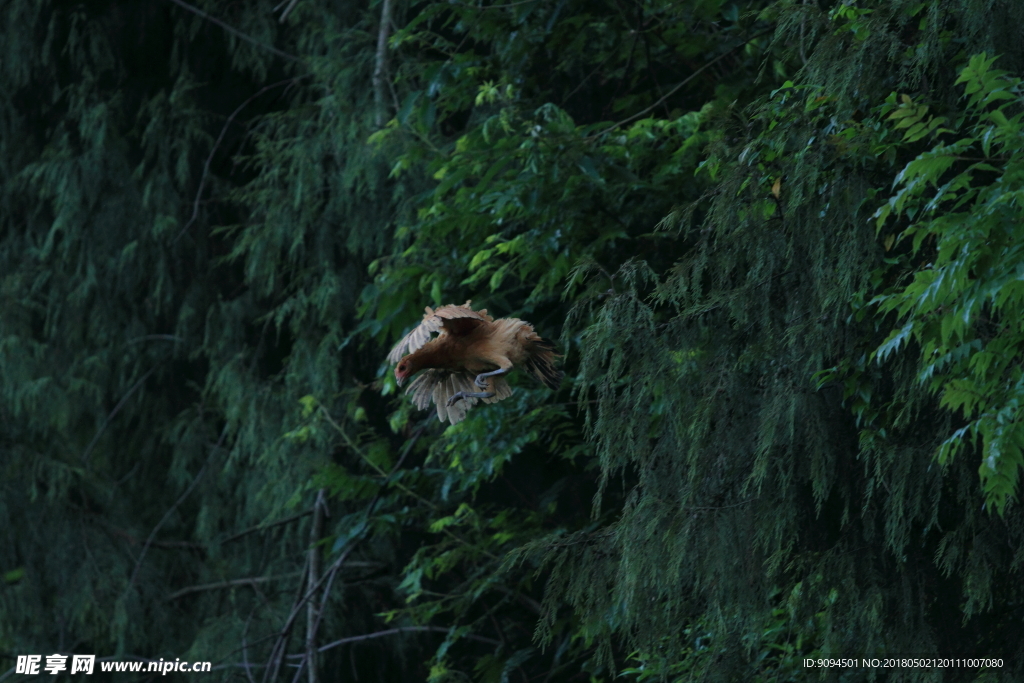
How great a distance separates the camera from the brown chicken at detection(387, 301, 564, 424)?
2.68 meters

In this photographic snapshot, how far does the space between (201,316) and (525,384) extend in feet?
12.2

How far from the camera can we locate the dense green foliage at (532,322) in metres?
3.18

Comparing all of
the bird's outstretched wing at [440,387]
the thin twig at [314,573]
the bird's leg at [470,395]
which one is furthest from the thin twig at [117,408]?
the bird's leg at [470,395]

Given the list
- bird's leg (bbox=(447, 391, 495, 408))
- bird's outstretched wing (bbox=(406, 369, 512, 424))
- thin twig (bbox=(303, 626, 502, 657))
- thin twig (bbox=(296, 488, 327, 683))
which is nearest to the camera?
bird's leg (bbox=(447, 391, 495, 408))

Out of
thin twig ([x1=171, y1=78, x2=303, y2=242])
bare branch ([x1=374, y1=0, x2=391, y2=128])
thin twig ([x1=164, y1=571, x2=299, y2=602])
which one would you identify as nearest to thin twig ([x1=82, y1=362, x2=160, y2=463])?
thin twig ([x1=171, y1=78, x2=303, y2=242])

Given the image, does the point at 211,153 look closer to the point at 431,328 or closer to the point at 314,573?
the point at 314,573

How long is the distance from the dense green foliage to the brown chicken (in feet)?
2.15

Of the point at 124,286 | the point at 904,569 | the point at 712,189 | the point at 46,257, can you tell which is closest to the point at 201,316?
the point at 124,286

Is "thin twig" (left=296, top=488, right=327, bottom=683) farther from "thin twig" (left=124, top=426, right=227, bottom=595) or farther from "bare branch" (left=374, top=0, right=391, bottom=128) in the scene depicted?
"bare branch" (left=374, top=0, right=391, bottom=128)

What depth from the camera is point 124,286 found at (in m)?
7.61

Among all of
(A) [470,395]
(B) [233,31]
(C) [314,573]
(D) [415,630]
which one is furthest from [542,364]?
(B) [233,31]

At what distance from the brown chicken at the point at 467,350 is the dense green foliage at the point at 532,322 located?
0.65m

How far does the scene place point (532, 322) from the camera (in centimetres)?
490

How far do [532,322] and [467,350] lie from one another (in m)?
2.14
